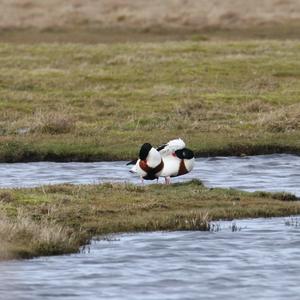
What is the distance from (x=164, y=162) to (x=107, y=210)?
219cm

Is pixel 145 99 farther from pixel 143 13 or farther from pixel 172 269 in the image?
pixel 143 13

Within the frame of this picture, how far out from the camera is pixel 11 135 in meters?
23.9

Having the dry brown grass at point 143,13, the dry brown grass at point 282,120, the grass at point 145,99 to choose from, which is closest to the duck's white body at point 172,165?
the grass at point 145,99

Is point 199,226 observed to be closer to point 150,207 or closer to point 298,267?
point 150,207

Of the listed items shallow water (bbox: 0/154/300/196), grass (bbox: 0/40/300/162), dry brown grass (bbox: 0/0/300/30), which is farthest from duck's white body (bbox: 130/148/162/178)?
dry brown grass (bbox: 0/0/300/30)

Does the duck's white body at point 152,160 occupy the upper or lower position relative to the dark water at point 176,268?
upper

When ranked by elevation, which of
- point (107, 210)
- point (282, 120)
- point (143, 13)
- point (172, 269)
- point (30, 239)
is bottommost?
point (172, 269)

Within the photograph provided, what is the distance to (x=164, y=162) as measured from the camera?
18203mm

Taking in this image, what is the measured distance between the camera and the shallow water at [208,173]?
20016 millimetres

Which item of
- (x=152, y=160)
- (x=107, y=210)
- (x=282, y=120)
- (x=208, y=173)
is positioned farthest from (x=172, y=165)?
(x=282, y=120)

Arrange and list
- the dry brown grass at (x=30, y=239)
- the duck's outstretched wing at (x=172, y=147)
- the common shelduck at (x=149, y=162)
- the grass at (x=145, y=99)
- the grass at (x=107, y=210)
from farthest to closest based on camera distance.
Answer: the grass at (x=145, y=99) < the duck's outstretched wing at (x=172, y=147) < the common shelduck at (x=149, y=162) < the grass at (x=107, y=210) < the dry brown grass at (x=30, y=239)

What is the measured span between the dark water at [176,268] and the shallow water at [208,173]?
374 cm

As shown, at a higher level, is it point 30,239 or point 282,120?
point 282,120

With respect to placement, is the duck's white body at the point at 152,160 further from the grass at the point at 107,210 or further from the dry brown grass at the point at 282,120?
the dry brown grass at the point at 282,120
